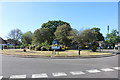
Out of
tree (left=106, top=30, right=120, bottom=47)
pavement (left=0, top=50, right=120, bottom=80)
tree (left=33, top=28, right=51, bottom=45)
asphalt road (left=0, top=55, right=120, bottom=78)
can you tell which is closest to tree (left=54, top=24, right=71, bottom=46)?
tree (left=33, top=28, right=51, bottom=45)

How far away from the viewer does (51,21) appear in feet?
214

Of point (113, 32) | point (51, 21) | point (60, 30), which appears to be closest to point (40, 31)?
point (60, 30)

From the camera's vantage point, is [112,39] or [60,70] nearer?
[60,70]

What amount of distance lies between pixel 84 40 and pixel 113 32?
38868 mm

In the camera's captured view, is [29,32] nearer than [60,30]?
No

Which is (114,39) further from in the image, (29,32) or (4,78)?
(4,78)

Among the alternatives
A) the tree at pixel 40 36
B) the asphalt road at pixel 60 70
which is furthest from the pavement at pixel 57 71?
the tree at pixel 40 36

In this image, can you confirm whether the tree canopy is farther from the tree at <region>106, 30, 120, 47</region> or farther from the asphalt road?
the asphalt road

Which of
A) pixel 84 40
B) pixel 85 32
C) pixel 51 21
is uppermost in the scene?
pixel 51 21

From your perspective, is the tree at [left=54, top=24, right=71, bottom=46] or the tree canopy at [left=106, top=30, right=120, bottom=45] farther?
the tree canopy at [left=106, top=30, right=120, bottom=45]

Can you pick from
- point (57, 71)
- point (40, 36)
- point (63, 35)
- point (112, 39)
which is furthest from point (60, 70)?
point (112, 39)

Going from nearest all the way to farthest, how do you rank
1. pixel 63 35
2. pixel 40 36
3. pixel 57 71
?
pixel 57 71 < pixel 63 35 < pixel 40 36

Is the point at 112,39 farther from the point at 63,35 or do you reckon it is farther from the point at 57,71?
the point at 57,71

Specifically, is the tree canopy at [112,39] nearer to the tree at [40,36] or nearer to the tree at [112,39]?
the tree at [112,39]
